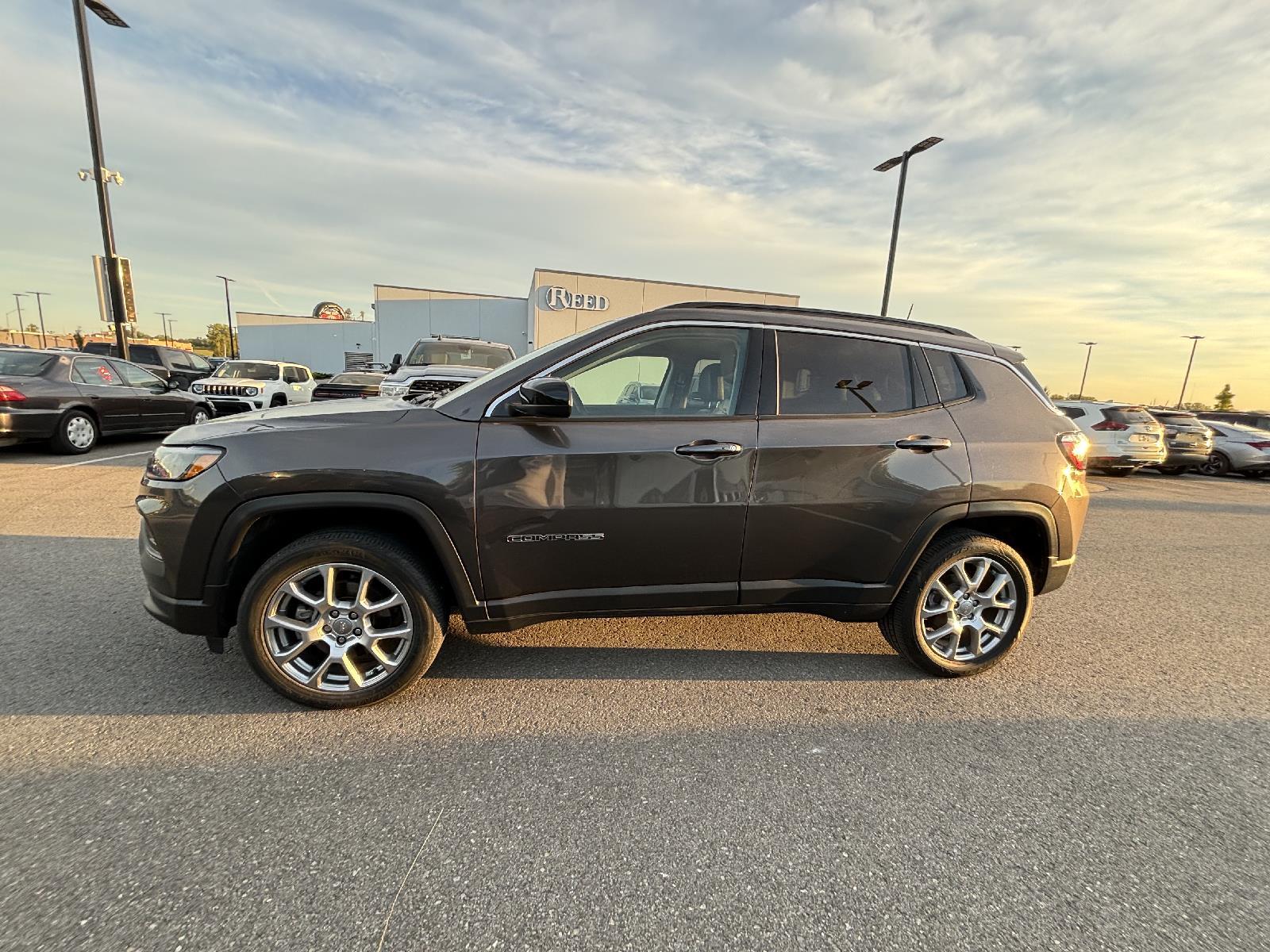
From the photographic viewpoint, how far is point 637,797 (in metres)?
2.15

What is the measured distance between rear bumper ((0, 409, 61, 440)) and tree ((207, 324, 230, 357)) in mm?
85892

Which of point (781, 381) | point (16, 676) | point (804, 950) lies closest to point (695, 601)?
point (781, 381)

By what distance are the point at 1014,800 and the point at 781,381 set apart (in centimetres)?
193

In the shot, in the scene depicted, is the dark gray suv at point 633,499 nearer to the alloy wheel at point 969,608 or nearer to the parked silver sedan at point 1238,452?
the alloy wheel at point 969,608

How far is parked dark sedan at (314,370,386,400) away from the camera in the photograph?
13.3m

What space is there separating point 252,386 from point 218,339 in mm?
89158

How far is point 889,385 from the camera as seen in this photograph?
2.98 meters

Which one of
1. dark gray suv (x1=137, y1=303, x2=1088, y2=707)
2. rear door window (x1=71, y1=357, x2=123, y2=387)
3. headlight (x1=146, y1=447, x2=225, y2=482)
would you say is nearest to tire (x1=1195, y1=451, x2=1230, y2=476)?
dark gray suv (x1=137, y1=303, x2=1088, y2=707)

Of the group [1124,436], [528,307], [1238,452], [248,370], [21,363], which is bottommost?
[1238,452]

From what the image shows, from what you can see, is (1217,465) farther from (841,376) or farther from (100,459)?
(100,459)

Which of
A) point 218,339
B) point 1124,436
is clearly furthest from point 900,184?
point 218,339

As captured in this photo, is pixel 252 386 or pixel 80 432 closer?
pixel 80 432

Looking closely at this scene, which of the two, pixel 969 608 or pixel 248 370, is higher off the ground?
pixel 248 370

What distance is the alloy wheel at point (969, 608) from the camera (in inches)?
121
